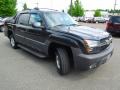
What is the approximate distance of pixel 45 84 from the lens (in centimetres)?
430

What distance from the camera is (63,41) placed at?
4520mm

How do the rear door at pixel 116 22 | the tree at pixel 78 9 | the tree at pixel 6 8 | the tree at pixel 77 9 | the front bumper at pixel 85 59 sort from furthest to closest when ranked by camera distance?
1. the tree at pixel 78 9
2. the tree at pixel 77 9
3. the tree at pixel 6 8
4. the rear door at pixel 116 22
5. the front bumper at pixel 85 59

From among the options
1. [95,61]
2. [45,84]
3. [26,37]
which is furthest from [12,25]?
[95,61]

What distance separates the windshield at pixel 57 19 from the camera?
5.42 metres

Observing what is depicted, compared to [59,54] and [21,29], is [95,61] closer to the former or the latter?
[59,54]

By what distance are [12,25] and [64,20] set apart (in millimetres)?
2991

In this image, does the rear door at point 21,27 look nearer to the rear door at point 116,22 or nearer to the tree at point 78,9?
the rear door at point 116,22

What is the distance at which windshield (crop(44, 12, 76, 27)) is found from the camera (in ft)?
17.8

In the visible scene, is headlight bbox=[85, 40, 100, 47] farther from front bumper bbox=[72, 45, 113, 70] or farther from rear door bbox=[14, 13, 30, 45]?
rear door bbox=[14, 13, 30, 45]

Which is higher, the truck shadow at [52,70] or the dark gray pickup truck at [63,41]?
the dark gray pickup truck at [63,41]

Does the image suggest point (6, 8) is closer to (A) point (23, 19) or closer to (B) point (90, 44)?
(A) point (23, 19)

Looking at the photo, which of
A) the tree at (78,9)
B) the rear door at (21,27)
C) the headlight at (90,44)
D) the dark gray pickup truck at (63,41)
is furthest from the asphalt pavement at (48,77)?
the tree at (78,9)

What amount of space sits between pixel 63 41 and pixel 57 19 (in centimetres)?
140

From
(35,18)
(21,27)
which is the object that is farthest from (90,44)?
(21,27)
